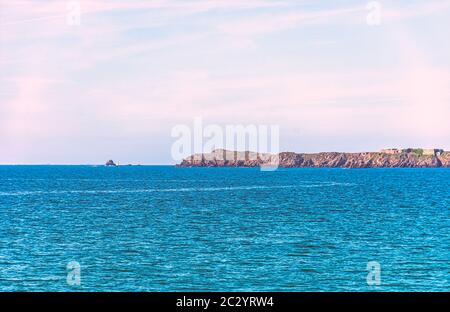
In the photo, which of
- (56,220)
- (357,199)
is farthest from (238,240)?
(357,199)

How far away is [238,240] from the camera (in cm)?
6644

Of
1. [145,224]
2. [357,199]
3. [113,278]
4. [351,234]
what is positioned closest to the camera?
[113,278]

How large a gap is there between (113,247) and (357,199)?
3310 inches

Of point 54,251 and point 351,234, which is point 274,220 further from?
point 54,251
